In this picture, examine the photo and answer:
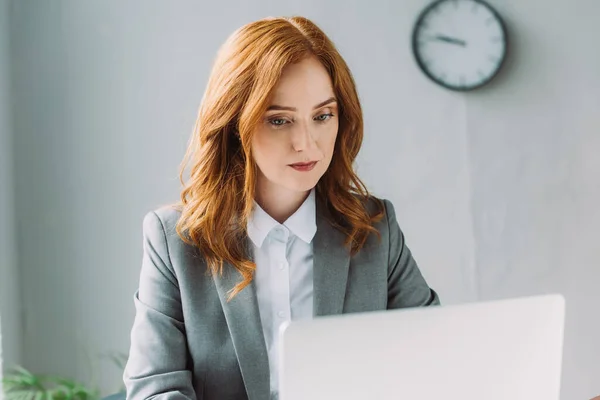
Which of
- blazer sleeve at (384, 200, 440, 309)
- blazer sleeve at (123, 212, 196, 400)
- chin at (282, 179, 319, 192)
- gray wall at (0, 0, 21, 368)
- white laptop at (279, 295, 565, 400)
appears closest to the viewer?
white laptop at (279, 295, 565, 400)

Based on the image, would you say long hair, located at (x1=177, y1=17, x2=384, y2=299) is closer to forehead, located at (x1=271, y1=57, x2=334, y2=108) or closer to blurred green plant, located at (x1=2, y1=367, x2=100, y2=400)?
forehead, located at (x1=271, y1=57, x2=334, y2=108)

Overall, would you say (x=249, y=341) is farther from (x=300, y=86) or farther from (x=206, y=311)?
(x=300, y=86)

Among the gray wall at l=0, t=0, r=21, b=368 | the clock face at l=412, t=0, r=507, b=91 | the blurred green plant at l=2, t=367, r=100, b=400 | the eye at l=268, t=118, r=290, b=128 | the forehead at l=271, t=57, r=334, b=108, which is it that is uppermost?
the clock face at l=412, t=0, r=507, b=91

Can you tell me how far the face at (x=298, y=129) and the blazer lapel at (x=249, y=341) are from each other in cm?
26

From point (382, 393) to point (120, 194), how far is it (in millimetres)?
2036

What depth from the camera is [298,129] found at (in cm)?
153

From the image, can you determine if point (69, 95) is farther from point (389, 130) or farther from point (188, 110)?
point (389, 130)

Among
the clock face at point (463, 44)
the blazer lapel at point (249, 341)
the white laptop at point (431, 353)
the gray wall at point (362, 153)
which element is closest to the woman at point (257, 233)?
the blazer lapel at point (249, 341)

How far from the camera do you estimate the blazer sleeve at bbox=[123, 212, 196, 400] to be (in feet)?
4.76

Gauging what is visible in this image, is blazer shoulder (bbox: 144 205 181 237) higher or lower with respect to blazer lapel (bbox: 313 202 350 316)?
higher

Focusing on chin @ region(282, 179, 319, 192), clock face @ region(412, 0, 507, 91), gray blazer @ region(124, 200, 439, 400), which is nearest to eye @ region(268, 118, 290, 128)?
chin @ region(282, 179, 319, 192)

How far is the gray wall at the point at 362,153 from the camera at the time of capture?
8.95 feet

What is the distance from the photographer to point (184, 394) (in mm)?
1459

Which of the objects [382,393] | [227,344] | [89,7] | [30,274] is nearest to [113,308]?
[30,274]
